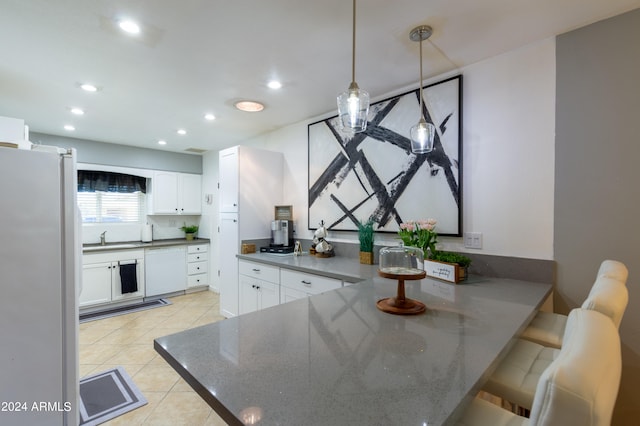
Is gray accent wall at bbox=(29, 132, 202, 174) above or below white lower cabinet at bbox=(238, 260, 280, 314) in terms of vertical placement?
above

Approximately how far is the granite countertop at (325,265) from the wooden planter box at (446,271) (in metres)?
0.39

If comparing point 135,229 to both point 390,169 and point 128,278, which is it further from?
point 390,169

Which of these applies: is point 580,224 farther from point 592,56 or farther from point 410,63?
point 410,63

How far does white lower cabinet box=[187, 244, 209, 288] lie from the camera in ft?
15.5

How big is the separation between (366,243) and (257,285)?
126 centimetres

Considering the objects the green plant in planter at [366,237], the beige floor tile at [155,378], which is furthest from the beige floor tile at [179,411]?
the green plant in planter at [366,237]

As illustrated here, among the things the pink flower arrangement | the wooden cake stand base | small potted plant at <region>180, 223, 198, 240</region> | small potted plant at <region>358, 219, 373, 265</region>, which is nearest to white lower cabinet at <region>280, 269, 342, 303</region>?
small potted plant at <region>358, 219, 373, 265</region>

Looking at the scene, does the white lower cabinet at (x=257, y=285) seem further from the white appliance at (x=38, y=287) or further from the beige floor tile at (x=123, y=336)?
the white appliance at (x=38, y=287)

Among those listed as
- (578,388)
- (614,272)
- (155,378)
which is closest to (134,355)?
(155,378)

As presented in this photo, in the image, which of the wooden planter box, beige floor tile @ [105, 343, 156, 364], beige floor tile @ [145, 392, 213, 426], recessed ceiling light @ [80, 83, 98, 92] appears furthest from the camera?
beige floor tile @ [105, 343, 156, 364]

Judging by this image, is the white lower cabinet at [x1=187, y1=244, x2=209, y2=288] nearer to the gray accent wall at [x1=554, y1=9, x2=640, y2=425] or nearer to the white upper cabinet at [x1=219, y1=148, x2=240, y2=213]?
the white upper cabinet at [x1=219, y1=148, x2=240, y2=213]

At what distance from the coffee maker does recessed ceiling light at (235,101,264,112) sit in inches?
50.4

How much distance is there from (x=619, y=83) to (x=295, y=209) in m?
2.81

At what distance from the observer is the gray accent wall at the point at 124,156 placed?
382cm
